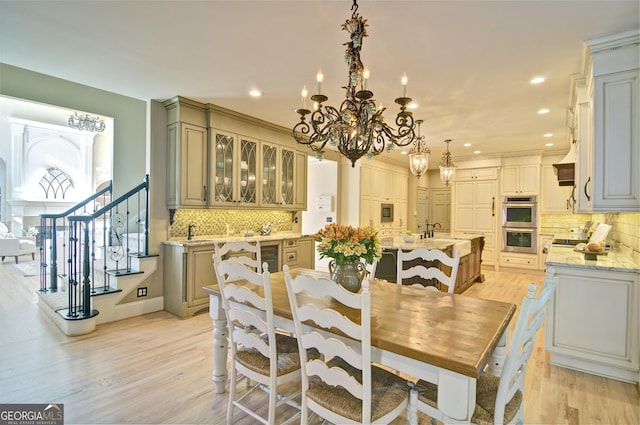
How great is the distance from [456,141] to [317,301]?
509 cm

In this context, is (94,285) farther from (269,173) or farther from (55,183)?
(55,183)

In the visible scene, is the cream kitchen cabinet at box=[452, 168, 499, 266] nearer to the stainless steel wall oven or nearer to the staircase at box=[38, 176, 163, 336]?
the stainless steel wall oven

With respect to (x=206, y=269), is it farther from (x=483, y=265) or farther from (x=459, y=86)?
(x=483, y=265)

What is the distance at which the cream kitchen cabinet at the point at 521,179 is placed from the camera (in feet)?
21.8

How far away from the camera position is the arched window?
9.16 meters

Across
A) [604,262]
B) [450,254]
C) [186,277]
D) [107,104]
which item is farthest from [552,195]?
[107,104]

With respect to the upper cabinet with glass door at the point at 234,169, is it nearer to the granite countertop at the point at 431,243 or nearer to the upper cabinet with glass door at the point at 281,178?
the upper cabinet with glass door at the point at 281,178

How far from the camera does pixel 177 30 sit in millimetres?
2406

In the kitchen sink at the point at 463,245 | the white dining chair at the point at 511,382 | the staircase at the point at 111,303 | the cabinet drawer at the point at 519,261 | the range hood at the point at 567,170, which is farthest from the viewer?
the cabinet drawer at the point at 519,261

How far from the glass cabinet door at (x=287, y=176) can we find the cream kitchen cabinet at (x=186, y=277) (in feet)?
5.69

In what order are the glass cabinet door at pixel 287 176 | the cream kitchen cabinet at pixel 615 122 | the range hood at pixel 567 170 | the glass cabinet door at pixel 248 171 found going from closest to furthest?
the cream kitchen cabinet at pixel 615 122 < the range hood at pixel 567 170 < the glass cabinet door at pixel 248 171 < the glass cabinet door at pixel 287 176

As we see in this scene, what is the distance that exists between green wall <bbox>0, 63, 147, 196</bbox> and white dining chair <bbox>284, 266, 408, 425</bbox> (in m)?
4.44
